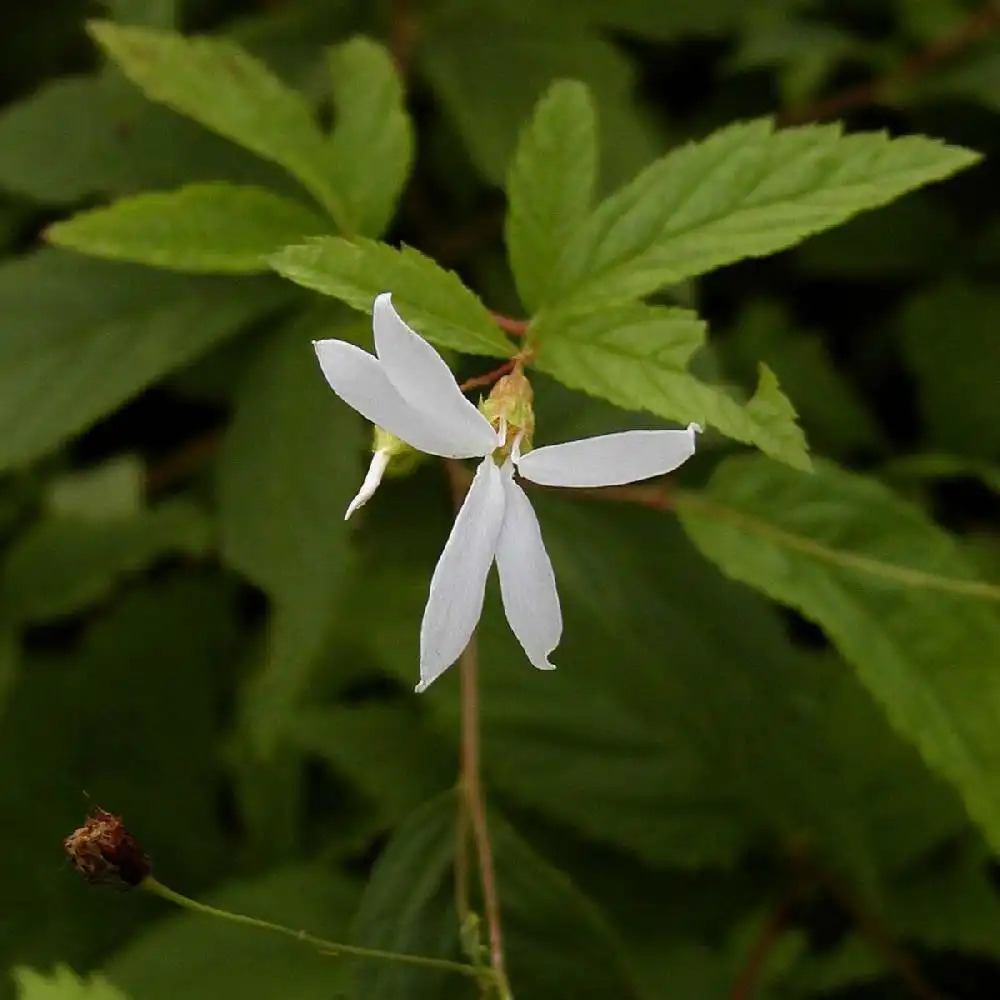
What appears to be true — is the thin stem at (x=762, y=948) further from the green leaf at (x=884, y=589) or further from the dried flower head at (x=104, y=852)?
the dried flower head at (x=104, y=852)

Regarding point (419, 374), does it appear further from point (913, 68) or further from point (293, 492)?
point (913, 68)

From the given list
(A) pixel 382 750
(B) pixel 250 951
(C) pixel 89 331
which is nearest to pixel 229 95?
(C) pixel 89 331

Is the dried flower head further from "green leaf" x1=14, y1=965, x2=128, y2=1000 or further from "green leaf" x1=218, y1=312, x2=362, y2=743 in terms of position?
"green leaf" x1=218, y1=312, x2=362, y2=743

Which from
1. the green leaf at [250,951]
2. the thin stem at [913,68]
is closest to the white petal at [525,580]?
the green leaf at [250,951]

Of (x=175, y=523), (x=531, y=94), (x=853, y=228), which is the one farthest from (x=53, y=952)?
(x=853, y=228)

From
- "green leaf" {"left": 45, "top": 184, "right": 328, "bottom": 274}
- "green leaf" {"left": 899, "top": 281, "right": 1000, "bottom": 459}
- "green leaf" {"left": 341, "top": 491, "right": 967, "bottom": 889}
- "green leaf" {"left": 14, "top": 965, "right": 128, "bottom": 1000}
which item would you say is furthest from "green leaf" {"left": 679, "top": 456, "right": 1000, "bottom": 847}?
"green leaf" {"left": 899, "top": 281, "right": 1000, "bottom": 459}

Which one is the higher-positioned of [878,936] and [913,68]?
[913,68]
